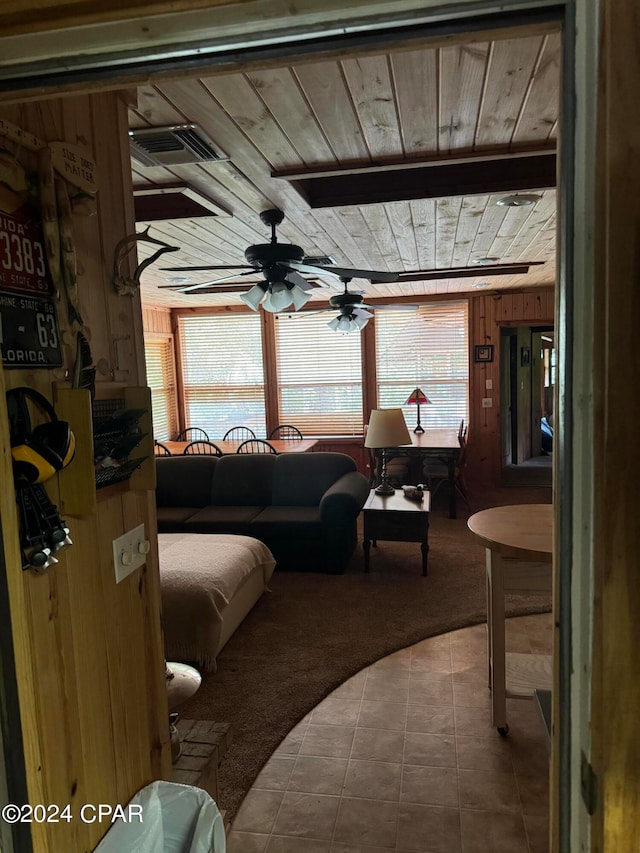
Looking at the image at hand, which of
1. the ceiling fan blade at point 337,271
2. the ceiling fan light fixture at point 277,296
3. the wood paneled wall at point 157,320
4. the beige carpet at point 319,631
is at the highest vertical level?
the wood paneled wall at point 157,320

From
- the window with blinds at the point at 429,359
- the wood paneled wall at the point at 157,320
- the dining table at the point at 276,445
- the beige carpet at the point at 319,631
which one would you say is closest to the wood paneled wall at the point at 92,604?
the beige carpet at the point at 319,631

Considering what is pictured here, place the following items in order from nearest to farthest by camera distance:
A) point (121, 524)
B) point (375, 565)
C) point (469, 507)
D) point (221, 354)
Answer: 1. point (121, 524)
2. point (375, 565)
3. point (469, 507)
4. point (221, 354)

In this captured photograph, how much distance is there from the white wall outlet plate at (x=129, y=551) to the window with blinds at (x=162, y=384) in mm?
5951

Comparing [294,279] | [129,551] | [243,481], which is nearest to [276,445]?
[243,481]

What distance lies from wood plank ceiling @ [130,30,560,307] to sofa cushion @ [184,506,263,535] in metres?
2.13

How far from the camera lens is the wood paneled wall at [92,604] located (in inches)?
40.7

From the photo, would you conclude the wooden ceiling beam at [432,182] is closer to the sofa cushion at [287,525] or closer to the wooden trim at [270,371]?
the sofa cushion at [287,525]

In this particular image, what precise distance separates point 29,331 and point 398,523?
3.55 metres

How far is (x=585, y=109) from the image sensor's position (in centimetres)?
70

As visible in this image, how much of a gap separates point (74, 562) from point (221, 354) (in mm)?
6677

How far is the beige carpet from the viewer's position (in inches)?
106

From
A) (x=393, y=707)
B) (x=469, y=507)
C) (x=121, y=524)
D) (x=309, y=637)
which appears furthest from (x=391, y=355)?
(x=121, y=524)

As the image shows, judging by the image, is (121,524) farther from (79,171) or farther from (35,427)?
(79,171)

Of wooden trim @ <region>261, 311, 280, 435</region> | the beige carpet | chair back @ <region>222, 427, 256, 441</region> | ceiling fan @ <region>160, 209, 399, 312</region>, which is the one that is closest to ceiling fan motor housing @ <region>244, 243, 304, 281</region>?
ceiling fan @ <region>160, 209, 399, 312</region>
